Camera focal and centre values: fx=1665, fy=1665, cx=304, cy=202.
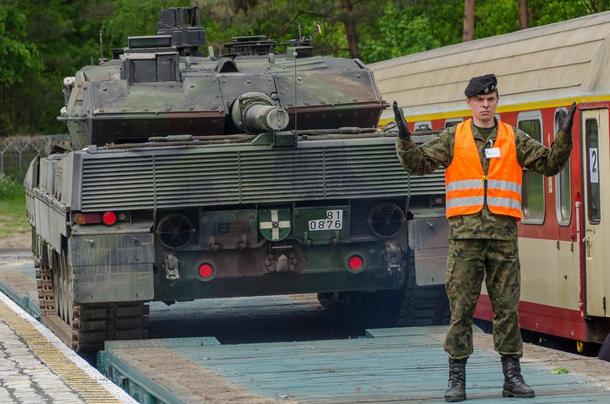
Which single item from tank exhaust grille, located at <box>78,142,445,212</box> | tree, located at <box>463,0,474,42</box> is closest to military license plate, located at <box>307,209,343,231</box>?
tank exhaust grille, located at <box>78,142,445,212</box>

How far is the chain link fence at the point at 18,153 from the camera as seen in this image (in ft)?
161

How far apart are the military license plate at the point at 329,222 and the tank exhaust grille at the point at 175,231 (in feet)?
3.18

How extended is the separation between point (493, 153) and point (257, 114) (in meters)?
4.35

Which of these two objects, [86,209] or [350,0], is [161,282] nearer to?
[86,209]

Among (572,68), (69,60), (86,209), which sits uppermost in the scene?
(69,60)

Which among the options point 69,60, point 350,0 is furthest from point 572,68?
point 69,60

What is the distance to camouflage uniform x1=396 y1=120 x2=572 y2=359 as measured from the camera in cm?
924

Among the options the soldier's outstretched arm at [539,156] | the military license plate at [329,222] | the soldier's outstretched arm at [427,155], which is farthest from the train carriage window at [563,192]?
the soldier's outstretched arm at [427,155]

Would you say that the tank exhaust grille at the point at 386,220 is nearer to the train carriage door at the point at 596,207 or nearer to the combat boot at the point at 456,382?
the train carriage door at the point at 596,207

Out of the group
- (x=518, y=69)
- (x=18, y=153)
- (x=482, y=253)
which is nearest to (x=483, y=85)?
(x=482, y=253)

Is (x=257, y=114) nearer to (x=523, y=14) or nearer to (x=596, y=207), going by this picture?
(x=596, y=207)

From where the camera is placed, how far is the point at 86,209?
12867 millimetres

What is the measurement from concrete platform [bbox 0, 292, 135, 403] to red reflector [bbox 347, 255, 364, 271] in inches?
91.2

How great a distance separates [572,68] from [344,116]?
86.6 inches
